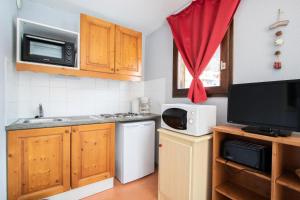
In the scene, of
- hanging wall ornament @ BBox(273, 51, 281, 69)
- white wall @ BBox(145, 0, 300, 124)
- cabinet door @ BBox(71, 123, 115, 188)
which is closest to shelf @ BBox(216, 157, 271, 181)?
white wall @ BBox(145, 0, 300, 124)

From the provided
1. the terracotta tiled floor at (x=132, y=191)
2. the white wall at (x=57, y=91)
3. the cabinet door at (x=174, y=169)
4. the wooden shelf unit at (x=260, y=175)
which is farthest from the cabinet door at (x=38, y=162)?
the wooden shelf unit at (x=260, y=175)

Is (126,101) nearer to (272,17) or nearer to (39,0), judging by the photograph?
(39,0)

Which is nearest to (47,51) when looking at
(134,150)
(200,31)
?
(134,150)

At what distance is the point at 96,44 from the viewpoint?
75.5 inches

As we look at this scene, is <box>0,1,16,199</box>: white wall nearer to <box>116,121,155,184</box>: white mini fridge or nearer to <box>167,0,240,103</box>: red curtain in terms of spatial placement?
<box>116,121,155,184</box>: white mini fridge

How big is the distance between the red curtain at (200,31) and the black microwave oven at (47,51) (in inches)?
54.5

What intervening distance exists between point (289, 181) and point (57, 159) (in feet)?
6.53

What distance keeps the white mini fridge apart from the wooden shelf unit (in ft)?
3.39

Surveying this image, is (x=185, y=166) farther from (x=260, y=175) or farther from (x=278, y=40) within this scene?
(x=278, y=40)

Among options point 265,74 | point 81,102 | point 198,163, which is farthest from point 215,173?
point 81,102

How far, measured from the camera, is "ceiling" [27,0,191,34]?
1.84 meters

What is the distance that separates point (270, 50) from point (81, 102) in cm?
229

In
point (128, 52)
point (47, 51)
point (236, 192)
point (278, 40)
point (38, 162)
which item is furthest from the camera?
point (128, 52)

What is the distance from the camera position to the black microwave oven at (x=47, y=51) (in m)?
1.50
